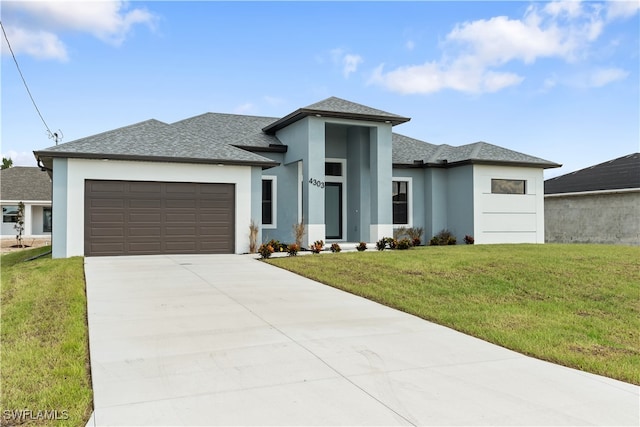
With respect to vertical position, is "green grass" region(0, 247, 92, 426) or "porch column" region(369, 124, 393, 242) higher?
"porch column" region(369, 124, 393, 242)

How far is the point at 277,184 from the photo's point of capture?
19.8 m

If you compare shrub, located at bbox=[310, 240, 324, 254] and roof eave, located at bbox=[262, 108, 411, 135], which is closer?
shrub, located at bbox=[310, 240, 324, 254]

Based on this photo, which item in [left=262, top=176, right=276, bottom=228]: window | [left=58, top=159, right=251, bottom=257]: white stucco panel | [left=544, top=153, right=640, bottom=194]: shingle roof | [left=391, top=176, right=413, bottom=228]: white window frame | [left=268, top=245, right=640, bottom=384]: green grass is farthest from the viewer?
[left=544, top=153, right=640, bottom=194]: shingle roof

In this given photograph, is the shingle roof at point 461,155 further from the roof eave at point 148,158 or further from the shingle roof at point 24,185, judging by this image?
the shingle roof at point 24,185

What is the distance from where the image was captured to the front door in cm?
2127

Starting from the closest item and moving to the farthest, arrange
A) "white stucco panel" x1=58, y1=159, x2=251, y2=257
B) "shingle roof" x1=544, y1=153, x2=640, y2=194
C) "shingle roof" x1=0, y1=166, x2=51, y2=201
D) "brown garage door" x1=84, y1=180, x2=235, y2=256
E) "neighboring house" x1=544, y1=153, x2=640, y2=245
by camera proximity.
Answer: "white stucco panel" x1=58, y1=159, x2=251, y2=257
"brown garage door" x1=84, y1=180, x2=235, y2=256
"neighboring house" x1=544, y1=153, x2=640, y2=245
"shingle roof" x1=544, y1=153, x2=640, y2=194
"shingle roof" x1=0, y1=166, x2=51, y2=201

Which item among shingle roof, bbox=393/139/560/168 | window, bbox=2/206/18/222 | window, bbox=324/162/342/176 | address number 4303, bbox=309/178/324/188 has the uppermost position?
shingle roof, bbox=393/139/560/168

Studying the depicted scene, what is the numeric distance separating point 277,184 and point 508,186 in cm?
974

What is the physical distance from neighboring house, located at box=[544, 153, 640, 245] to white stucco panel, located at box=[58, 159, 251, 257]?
1666 cm

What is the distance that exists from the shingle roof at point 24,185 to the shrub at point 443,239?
2622 cm


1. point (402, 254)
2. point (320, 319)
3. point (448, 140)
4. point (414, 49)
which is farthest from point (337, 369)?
point (448, 140)

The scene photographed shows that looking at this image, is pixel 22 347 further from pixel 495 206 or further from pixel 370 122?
pixel 495 206

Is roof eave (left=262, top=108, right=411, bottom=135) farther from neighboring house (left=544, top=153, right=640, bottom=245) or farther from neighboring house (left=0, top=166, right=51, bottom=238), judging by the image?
neighboring house (left=0, top=166, right=51, bottom=238)

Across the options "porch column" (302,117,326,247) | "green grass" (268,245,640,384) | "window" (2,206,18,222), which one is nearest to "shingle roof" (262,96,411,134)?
"porch column" (302,117,326,247)
